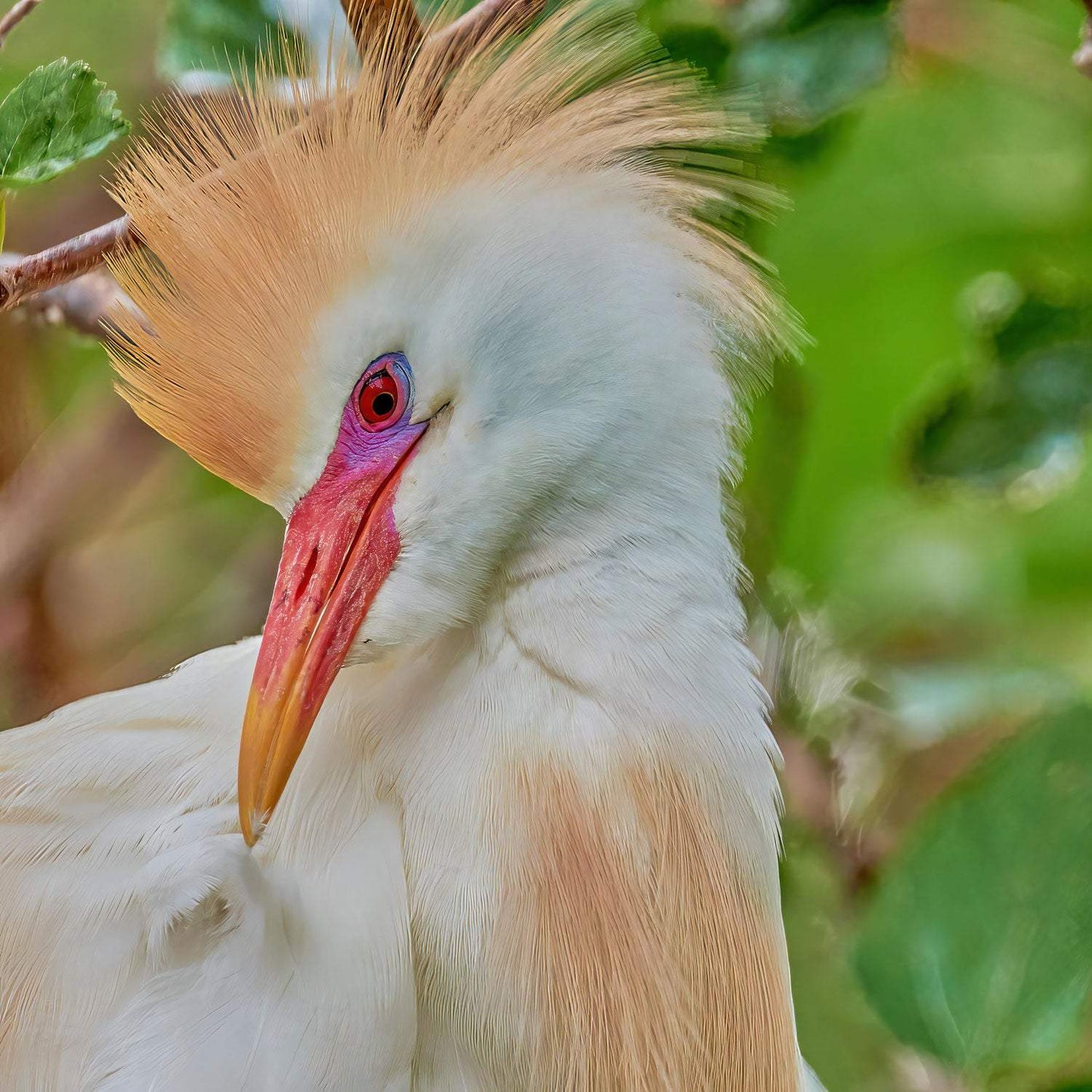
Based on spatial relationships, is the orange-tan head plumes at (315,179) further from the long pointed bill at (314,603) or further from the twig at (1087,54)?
the twig at (1087,54)

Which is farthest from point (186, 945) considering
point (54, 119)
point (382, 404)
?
point (54, 119)

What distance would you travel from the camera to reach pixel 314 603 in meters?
0.58

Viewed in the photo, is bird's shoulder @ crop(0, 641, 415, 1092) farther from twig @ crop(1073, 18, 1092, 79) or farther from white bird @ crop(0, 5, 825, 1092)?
twig @ crop(1073, 18, 1092, 79)

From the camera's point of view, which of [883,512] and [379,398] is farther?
[883,512]

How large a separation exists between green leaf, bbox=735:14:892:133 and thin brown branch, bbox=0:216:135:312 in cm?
39

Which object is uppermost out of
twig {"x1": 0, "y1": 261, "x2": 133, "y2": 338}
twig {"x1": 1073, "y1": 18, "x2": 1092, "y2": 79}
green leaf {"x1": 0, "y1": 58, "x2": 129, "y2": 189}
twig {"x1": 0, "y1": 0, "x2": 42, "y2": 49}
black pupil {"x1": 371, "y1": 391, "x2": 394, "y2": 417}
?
twig {"x1": 0, "y1": 0, "x2": 42, "y2": 49}

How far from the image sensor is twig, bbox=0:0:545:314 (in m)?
0.59

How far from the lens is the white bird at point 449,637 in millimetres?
572

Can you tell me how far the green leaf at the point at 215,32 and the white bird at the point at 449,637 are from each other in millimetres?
107

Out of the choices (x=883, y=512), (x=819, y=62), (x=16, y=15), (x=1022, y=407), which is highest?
(x=16, y=15)

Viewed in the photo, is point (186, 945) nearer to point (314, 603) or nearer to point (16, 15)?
point (314, 603)

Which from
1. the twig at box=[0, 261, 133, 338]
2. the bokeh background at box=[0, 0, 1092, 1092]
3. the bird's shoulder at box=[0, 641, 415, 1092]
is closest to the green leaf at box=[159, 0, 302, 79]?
the bokeh background at box=[0, 0, 1092, 1092]

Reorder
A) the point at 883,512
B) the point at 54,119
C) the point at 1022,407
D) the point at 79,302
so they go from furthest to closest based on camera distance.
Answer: the point at 883,512
the point at 79,302
the point at 1022,407
the point at 54,119

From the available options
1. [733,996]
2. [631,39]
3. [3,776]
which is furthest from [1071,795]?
[3,776]
